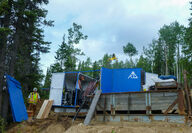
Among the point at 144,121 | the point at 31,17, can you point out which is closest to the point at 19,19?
the point at 31,17

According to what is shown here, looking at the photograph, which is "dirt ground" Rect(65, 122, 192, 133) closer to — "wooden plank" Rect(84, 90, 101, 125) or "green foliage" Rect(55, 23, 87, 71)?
"wooden plank" Rect(84, 90, 101, 125)

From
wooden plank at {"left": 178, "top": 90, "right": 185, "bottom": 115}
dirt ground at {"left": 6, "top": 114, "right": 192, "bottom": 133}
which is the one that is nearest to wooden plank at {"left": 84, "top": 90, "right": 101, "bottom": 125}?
dirt ground at {"left": 6, "top": 114, "right": 192, "bottom": 133}

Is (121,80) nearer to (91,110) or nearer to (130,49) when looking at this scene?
(91,110)

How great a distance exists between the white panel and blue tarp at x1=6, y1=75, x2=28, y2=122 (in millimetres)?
2803

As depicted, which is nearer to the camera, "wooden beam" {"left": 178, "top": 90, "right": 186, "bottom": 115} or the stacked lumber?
"wooden beam" {"left": 178, "top": 90, "right": 186, "bottom": 115}

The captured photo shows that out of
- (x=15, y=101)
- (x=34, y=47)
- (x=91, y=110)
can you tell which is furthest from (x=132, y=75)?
(x=34, y=47)

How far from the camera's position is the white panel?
14672 mm

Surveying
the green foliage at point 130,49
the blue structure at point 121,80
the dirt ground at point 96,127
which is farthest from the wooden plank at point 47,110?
→ the green foliage at point 130,49

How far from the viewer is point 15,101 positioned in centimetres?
1181

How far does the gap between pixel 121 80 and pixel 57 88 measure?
494 cm

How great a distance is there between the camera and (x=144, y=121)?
8.91 m

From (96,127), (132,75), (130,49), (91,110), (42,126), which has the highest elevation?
(130,49)

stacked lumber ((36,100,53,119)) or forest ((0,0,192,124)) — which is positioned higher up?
forest ((0,0,192,124))

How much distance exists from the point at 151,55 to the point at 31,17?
39.1 meters
